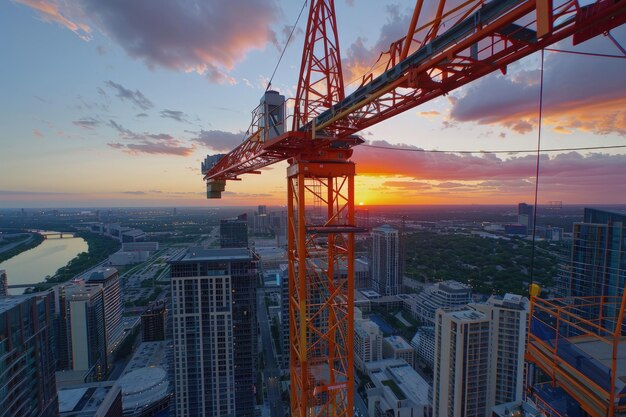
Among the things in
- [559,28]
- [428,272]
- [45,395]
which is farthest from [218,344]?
[428,272]

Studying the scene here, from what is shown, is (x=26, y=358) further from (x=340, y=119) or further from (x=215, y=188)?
(x=340, y=119)

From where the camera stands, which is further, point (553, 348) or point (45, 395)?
point (45, 395)

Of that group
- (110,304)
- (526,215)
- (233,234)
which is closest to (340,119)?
(110,304)

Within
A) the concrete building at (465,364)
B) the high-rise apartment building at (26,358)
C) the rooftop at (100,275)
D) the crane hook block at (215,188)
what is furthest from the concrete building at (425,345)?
the rooftop at (100,275)

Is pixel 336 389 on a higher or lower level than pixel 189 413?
higher

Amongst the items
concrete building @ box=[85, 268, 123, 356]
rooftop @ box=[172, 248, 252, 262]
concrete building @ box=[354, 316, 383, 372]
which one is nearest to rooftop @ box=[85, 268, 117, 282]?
concrete building @ box=[85, 268, 123, 356]

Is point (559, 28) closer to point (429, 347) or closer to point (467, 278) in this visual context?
point (429, 347)
